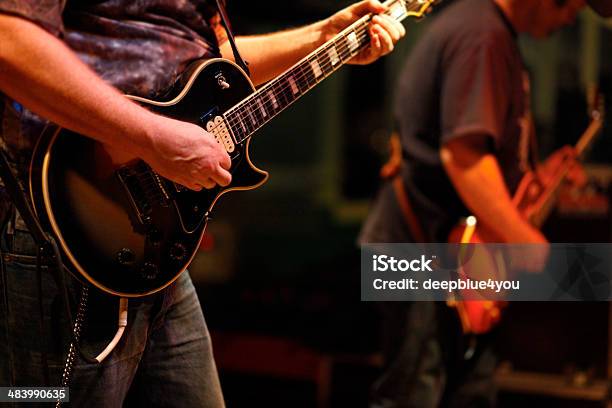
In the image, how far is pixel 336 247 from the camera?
6.06 m

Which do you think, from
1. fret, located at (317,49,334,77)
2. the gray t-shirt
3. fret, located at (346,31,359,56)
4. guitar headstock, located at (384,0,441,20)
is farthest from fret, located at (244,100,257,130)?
the gray t-shirt

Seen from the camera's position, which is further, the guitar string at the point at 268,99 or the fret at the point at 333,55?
the fret at the point at 333,55

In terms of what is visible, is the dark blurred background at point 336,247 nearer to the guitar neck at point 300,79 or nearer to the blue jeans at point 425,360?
the blue jeans at point 425,360

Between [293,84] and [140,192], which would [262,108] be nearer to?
[293,84]

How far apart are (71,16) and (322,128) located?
16.3ft

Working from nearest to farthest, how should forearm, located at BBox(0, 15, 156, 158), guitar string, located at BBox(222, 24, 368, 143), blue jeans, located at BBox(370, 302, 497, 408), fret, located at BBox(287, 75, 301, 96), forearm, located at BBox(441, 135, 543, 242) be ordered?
1. forearm, located at BBox(0, 15, 156, 158)
2. guitar string, located at BBox(222, 24, 368, 143)
3. fret, located at BBox(287, 75, 301, 96)
4. forearm, located at BBox(441, 135, 543, 242)
5. blue jeans, located at BBox(370, 302, 497, 408)

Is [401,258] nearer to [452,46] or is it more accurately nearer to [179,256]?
[452,46]

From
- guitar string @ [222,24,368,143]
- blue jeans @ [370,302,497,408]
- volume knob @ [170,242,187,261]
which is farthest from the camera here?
blue jeans @ [370,302,497,408]

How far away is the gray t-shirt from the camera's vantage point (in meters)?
2.68

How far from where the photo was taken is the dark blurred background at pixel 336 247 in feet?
12.1

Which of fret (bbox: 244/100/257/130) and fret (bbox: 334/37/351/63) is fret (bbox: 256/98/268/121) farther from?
fret (bbox: 334/37/351/63)

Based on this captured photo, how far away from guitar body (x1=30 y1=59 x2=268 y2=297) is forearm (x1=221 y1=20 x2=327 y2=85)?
Result: 29 cm

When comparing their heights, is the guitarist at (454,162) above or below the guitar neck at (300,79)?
below

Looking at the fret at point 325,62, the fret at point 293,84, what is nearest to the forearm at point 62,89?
the fret at point 293,84
